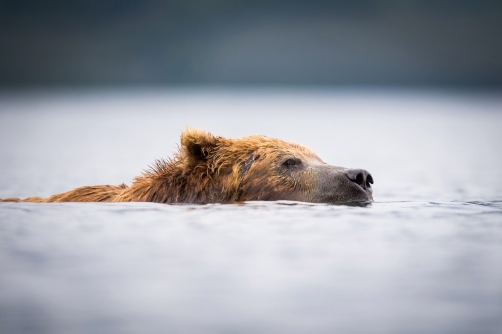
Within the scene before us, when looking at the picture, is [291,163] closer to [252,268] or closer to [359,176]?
[359,176]

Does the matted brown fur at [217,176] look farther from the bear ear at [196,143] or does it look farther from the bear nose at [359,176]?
the bear nose at [359,176]

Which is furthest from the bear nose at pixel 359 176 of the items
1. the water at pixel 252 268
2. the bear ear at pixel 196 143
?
the bear ear at pixel 196 143

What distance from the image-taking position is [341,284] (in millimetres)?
6504

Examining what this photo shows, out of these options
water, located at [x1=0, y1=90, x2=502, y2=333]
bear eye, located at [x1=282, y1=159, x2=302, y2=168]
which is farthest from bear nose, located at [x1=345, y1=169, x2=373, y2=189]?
bear eye, located at [x1=282, y1=159, x2=302, y2=168]

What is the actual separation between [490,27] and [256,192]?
123754 millimetres

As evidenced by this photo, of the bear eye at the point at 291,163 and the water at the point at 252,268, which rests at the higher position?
the bear eye at the point at 291,163

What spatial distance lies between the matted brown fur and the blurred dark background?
124 meters

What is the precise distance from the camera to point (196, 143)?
10125 mm

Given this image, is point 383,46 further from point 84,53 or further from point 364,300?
point 364,300

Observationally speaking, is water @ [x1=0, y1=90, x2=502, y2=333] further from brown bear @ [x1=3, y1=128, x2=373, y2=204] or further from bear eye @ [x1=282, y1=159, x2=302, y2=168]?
bear eye @ [x1=282, y1=159, x2=302, y2=168]

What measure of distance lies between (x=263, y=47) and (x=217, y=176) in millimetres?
169608

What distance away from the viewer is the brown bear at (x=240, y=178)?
1008cm

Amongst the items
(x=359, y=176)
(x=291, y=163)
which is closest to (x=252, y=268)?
(x=359, y=176)

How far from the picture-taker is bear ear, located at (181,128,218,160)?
1007 centimetres
